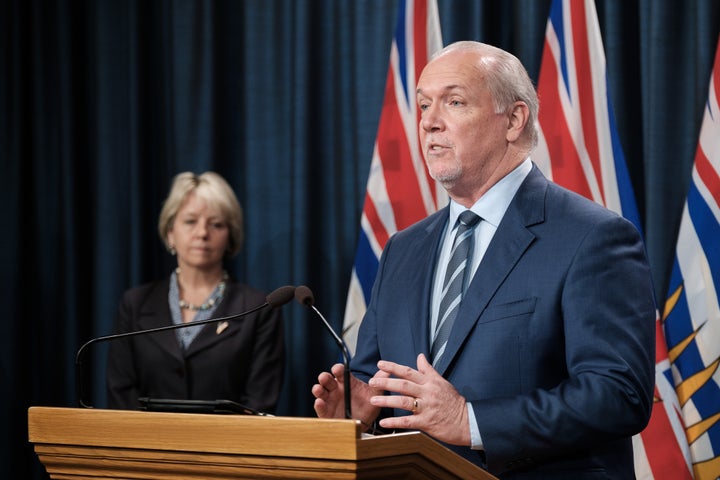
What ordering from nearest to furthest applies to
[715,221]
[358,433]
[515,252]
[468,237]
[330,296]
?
1. [358,433]
2. [515,252]
3. [468,237]
4. [715,221]
5. [330,296]

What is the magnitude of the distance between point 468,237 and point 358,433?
3.38ft

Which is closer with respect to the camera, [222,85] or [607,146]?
[607,146]

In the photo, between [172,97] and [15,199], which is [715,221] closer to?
[172,97]

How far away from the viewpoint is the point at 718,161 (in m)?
3.69

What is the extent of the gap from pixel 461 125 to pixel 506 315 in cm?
55

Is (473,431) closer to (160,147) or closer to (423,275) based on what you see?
(423,275)

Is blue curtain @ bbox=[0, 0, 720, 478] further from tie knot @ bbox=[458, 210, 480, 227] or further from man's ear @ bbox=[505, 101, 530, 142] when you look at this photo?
tie knot @ bbox=[458, 210, 480, 227]

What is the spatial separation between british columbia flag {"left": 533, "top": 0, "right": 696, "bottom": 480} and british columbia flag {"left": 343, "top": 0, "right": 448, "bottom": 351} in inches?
21.2

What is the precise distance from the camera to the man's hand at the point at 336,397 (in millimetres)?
2051

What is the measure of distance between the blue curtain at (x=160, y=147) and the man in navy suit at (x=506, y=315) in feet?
6.94

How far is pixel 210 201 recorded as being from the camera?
14.5ft

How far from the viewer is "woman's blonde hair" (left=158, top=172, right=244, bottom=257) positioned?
4.45 meters

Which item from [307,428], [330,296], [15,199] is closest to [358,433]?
[307,428]

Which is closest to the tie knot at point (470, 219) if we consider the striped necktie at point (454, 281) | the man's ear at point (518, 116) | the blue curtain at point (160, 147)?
the striped necktie at point (454, 281)
